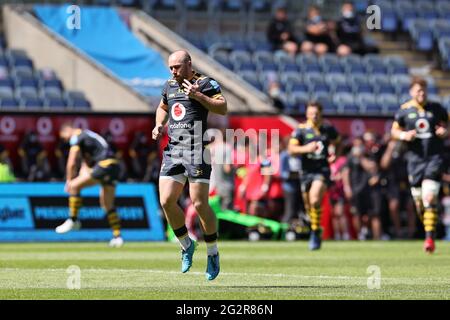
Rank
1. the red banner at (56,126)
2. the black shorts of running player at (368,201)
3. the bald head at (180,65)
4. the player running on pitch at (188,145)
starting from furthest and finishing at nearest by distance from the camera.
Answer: the black shorts of running player at (368,201) → the red banner at (56,126) → the player running on pitch at (188,145) → the bald head at (180,65)

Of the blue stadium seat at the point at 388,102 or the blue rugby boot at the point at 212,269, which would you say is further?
the blue stadium seat at the point at 388,102

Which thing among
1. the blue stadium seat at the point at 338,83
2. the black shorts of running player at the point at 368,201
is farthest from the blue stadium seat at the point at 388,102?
the black shorts of running player at the point at 368,201

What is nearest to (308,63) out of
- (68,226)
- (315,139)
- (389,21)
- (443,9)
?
(389,21)

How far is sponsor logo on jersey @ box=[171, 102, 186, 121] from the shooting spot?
13781 millimetres

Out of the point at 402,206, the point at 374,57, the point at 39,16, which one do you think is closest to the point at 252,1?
the point at 374,57

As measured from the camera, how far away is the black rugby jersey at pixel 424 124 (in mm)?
19750

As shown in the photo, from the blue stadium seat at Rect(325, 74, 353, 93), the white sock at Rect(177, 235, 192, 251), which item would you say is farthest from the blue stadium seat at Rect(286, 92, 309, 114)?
the white sock at Rect(177, 235, 192, 251)

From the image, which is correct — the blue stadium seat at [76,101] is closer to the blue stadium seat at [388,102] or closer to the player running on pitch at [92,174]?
the player running on pitch at [92,174]

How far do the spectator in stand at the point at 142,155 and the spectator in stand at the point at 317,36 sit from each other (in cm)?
912

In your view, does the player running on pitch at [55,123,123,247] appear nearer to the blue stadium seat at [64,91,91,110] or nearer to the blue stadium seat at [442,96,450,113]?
the blue stadium seat at [64,91,91,110]

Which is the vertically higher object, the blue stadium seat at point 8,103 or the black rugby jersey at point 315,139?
the blue stadium seat at point 8,103

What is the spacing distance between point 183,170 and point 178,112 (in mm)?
623
